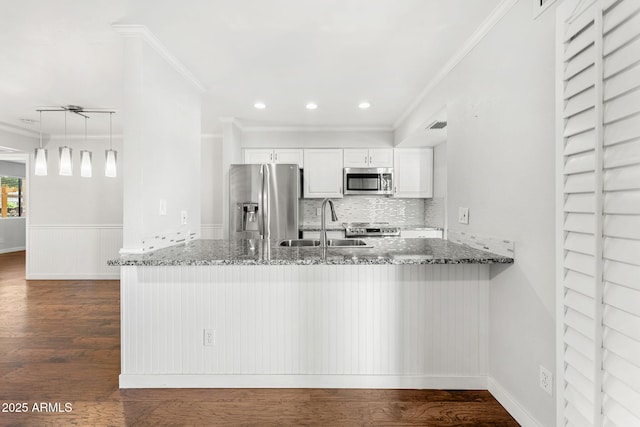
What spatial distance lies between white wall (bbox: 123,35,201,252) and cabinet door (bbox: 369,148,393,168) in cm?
268

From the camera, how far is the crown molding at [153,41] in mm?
2229

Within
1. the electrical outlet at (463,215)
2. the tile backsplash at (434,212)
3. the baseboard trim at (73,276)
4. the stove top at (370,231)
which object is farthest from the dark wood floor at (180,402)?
the tile backsplash at (434,212)

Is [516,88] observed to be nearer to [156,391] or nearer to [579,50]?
[579,50]

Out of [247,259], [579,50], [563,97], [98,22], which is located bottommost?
[247,259]

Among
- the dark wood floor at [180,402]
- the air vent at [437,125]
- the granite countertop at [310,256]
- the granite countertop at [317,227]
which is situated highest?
the air vent at [437,125]

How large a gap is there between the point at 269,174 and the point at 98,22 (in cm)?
248

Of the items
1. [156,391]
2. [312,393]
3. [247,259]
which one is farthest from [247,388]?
[247,259]

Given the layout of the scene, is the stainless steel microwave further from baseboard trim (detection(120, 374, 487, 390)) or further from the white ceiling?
baseboard trim (detection(120, 374, 487, 390))

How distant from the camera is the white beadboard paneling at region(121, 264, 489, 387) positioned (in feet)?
7.38

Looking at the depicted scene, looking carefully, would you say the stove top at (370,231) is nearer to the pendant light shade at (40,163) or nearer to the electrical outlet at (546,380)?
the electrical outlet at (546,380)

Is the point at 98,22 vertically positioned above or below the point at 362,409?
above

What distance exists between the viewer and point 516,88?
190 centimetres

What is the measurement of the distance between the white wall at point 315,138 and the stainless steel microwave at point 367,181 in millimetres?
454

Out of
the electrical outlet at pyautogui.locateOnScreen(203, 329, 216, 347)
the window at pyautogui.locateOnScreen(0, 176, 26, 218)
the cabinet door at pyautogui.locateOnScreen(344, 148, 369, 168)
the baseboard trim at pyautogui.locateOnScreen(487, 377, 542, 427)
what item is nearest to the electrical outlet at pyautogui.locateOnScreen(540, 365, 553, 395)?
the baseboard trim at pyautogui.locateOnScreen(487, 377, 542, 427)
